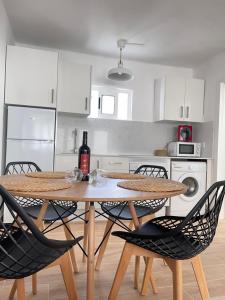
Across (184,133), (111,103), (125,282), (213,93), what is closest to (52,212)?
(125,282)

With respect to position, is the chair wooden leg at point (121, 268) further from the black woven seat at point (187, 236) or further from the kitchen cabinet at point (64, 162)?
the kitchen cabinet at point (64, 162)

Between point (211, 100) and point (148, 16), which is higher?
point (148, 16)

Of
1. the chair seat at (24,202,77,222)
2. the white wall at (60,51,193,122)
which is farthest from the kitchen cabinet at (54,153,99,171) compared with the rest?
the white wall at (60,51,193,122)

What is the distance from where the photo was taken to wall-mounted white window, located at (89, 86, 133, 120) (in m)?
4.15

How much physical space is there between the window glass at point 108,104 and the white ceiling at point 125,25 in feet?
2.18

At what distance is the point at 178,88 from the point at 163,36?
0.97 metres

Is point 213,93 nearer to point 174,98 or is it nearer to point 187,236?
point 174,98

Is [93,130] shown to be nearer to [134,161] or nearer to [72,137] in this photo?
[72,137]

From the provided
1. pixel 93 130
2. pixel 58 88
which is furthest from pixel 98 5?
pixel 93 130

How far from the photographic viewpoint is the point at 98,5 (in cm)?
262

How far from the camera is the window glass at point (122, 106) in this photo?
4.30 metres

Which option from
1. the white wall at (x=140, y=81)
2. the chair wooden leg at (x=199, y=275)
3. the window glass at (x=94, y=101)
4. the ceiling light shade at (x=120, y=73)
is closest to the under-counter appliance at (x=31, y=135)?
the ceiling light shade at (x=120, y=73)

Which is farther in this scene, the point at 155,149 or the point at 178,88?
the point at 155,149

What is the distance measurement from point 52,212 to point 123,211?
1.73 ft
